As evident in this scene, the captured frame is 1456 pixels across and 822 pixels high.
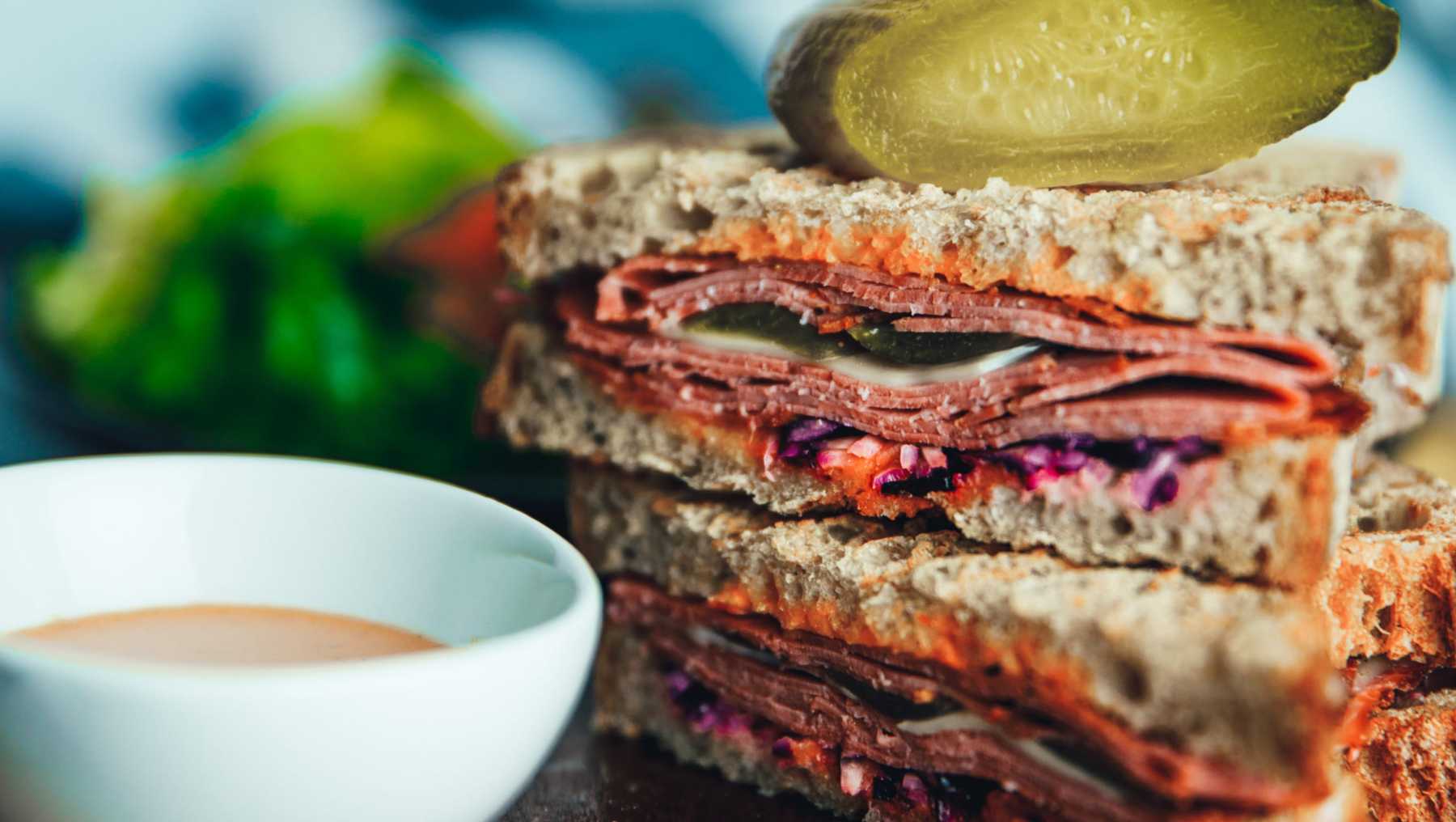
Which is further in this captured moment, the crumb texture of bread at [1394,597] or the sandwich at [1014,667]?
the crumb texture of bread at [1394,597]

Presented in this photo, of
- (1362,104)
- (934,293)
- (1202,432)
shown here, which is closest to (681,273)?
(934,293)

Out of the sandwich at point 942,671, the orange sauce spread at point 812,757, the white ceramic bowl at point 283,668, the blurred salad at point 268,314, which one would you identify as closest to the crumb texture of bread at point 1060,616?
the sandwich at point 942,671

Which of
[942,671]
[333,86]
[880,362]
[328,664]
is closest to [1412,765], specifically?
[942,671]

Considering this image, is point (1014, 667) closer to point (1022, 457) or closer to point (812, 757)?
point (1022, 457)

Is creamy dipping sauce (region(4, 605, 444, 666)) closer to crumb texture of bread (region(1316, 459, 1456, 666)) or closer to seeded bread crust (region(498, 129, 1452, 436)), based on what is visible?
seeded bread crust (region(498, 129, 1452, 436))

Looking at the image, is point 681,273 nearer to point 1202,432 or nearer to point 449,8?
point 1202,432

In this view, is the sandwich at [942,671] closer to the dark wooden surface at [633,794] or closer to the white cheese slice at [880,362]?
the dark wooden surface at [633,794]

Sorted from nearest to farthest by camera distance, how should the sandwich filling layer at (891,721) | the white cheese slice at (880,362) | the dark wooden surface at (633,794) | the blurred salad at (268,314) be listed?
the sandwich filling layer at (891,721) < the white cheese slice at (880,362) < the dark wooden surface at (633,794) < the blurred salad at (268,314)
